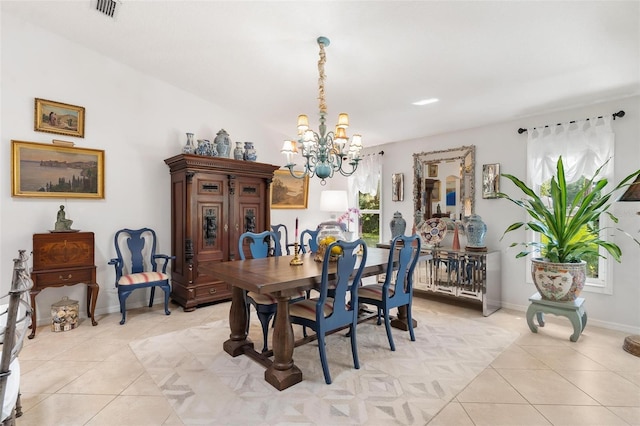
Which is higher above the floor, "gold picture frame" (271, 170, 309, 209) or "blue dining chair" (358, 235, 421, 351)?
"gold picture frame" (271, 170, 309, 209)

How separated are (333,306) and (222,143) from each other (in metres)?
2.91

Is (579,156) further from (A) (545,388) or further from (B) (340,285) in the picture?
(B) (340,285)

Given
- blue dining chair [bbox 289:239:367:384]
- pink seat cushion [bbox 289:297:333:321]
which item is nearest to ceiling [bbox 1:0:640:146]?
blue dining chair [bbox 289:239:367:384]

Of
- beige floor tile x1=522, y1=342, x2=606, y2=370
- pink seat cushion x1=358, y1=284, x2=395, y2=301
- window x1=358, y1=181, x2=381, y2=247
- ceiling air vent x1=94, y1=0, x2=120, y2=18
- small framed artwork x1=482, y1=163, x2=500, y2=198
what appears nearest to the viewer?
beige floor tile x1=522, y1=342, x2=606, y2=370

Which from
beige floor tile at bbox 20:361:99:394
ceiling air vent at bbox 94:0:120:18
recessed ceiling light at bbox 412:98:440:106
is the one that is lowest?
beige floor tile at bbox 20:361:99:394

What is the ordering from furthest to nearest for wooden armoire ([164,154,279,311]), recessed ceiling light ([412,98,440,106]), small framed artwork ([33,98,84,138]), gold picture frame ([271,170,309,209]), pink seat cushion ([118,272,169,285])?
gold picture frame ([271,170,309,209])
wooden armoire ([164,154,279,311])
recessed ceiling light ([412,98,440,106])
pink seat cushion ([118,272,169,285])
small framed artwork ([33,98,84,138])

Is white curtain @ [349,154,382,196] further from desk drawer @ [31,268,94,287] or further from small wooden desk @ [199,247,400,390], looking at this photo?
desk drawer @ [31,268,94,287]

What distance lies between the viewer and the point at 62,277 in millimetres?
3391

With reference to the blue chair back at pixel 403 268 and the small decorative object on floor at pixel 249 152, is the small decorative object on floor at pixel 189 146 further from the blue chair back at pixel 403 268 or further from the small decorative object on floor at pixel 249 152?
the blue chair back at pixel 403 268

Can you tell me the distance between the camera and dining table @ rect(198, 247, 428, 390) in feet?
7.54

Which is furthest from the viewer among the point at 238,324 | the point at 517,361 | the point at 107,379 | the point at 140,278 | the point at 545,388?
the point at 140,278

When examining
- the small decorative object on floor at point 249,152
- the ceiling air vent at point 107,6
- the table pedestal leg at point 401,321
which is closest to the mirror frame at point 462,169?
the table pedestal leg at point 401,321

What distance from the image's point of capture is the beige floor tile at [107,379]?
2289 mm

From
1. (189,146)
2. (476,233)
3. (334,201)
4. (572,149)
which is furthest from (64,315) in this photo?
(572,149)
